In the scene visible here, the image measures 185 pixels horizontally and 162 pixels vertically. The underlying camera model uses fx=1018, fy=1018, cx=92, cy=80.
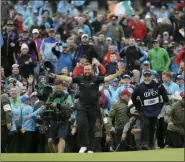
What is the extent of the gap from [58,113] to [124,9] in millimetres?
15237

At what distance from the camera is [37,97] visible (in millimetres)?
24109

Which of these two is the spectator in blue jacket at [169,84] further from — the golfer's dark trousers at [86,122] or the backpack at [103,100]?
the golfer's dark trousers at [86,122]

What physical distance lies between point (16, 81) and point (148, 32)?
928 cm

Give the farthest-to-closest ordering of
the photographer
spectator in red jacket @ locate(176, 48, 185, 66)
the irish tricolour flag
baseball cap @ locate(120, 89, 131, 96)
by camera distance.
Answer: the irish tricolour flag
spectator in red jacket @ locate(176, 48, 185, 66)
baseball cap @ locate(120, 89, 131, 96)
the photographer

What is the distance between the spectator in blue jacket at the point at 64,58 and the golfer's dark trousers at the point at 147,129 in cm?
595

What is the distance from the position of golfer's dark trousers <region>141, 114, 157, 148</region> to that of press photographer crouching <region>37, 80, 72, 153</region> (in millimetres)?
1689

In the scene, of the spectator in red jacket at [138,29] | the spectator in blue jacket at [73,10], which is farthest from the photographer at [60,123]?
the spectator in blue jacket at [73,10]

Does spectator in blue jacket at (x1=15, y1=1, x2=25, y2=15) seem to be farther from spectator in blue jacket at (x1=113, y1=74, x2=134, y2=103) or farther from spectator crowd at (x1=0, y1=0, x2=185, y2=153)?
spectator in blue jacket at (x1=113, y1=74, x2=134, y2=103)

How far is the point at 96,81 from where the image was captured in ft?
71.8

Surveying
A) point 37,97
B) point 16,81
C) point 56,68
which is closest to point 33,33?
point 56,68

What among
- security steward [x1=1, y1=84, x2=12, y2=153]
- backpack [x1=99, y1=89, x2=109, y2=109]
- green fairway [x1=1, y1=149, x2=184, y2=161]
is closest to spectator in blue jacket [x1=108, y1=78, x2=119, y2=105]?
backpack [x1=99, y1=89, x2=109, y2=109]

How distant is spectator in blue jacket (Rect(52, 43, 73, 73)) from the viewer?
2863cm

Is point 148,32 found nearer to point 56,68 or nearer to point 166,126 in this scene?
point 56,68

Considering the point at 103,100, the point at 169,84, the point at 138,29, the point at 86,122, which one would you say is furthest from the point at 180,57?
the point at 86,122
